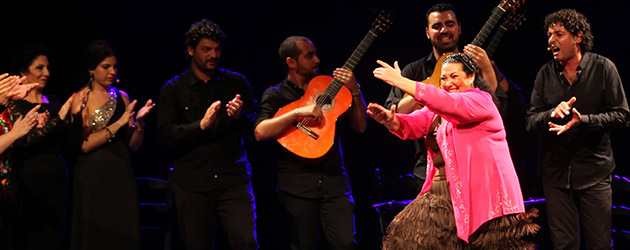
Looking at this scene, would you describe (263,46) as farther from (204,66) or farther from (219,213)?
(219,213)

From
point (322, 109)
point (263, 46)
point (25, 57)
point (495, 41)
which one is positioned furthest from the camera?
point (263, 46)

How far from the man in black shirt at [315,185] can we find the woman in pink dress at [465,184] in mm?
861

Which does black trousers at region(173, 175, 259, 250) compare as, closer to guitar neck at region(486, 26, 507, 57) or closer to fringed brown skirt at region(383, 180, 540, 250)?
fringed brown skirt at region(383, 180, 540, 250)

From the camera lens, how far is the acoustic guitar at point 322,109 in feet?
14.3

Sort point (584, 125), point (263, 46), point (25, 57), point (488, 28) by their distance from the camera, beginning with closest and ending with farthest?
1. point (584, 125)
2. point (488, 28)
3. point (25, 57)
4. point (263, 46)

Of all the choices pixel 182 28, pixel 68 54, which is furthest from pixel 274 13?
pixel 68 54

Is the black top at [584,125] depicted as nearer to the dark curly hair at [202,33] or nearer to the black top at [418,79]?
the black top at [418,79]

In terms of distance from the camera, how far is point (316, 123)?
4.40 meters

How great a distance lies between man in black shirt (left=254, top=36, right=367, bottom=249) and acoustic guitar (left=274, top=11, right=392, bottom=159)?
0.18ft

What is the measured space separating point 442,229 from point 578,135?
1.41m

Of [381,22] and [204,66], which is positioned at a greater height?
[381,22]

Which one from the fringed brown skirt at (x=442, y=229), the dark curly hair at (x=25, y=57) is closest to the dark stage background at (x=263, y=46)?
the dark curly hair at (x=25, y=57)

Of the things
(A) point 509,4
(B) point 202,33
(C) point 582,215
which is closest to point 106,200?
(B) point 202,33

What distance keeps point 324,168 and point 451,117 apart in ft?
4.40
